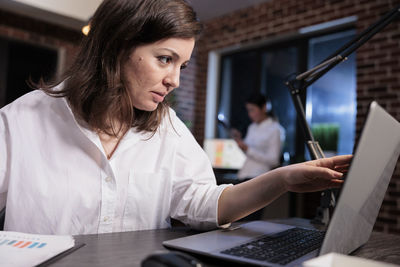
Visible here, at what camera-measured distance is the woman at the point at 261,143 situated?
139 inches

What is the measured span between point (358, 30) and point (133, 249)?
141 inches

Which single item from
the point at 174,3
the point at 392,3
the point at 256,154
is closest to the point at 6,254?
the point at 174,3

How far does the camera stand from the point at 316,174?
0.80 meters

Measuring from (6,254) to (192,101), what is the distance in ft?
15.5

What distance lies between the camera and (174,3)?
1058mm

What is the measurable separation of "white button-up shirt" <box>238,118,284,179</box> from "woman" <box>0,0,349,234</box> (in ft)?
8.11

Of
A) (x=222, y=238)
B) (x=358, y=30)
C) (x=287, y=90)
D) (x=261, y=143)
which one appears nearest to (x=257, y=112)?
(x=261, y=143)

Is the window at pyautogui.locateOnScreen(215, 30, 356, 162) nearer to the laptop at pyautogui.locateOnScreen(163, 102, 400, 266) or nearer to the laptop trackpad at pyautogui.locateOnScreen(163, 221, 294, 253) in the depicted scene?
the laptop trackpad at pyautogui.locateOnScreen(163, 221, 294, 253)

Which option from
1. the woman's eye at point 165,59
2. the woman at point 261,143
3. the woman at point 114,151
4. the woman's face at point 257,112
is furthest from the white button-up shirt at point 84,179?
the woman's face at point 257,112

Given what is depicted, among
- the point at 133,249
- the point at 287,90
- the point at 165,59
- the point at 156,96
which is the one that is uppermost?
the point at 287,90

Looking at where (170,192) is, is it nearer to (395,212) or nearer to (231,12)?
(395,212)

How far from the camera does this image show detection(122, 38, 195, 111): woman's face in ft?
3.33

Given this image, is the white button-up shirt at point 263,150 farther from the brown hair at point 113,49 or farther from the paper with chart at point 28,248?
the paper with chart at point 28,248

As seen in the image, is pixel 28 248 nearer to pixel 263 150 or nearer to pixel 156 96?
pixel 156 96
